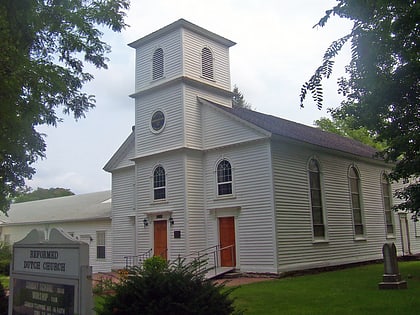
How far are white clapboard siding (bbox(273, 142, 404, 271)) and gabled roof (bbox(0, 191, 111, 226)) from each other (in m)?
13.3

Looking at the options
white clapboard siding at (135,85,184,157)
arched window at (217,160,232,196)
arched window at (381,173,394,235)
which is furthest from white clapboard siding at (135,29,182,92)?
arched window at (381,173,394,235)

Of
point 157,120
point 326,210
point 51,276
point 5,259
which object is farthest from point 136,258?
point 51,276

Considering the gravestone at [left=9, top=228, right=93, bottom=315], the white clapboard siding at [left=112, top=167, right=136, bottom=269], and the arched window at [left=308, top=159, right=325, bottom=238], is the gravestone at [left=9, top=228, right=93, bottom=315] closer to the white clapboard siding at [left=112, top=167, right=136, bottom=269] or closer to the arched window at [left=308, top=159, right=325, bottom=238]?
the arched window at [left=308, top=159, right=325, bottom=238]

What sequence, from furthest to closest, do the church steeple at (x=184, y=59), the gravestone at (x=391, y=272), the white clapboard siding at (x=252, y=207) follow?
the church steeple at (x=184, y=59) → the white clapboard siding at (x=252, y=207) → the gravestone at (x=391, y=272)

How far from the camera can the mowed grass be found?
11.3 meters

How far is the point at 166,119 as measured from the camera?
81.7 ft

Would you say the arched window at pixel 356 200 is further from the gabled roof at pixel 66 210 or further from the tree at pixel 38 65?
the tree at pixel 38 65

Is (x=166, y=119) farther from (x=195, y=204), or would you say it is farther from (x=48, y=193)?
(x=48, y=193)

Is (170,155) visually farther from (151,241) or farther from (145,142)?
(151,241)

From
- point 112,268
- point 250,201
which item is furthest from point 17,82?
point 112,268

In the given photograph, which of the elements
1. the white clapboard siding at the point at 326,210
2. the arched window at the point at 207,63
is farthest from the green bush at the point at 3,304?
the arched window at the point at 207,63

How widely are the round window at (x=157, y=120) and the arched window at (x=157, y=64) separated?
2.10 m

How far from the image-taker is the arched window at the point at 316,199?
2400 centimetres

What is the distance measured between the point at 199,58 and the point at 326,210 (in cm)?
1066
